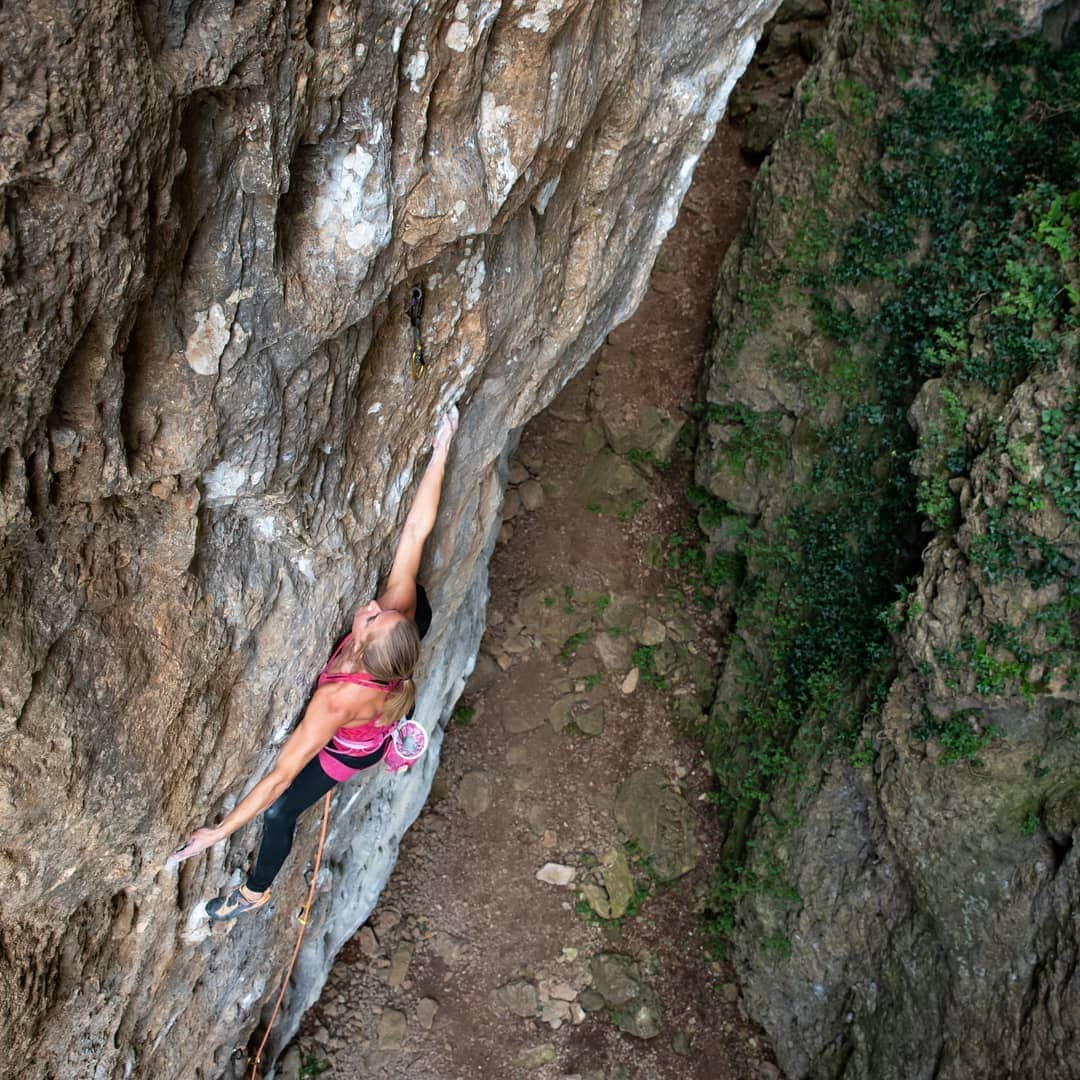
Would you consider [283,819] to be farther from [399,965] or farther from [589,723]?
[589,723]

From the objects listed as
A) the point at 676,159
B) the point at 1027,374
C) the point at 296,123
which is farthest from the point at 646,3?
the point at 1027,374

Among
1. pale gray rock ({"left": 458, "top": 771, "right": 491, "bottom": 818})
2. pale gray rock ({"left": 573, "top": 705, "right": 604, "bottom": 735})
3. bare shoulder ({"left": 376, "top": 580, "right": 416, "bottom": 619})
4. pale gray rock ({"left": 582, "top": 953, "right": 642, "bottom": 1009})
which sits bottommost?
pale gray rock ({"left": 582, "top": 953, "right": 642, "bottom": 1009})

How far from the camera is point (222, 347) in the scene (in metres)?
3.12

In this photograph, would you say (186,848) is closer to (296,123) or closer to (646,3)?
(296,123)

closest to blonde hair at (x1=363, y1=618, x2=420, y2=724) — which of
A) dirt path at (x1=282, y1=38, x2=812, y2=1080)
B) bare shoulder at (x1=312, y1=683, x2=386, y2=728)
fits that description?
bare shoulder at (x1=312, y1=683, x2=386, y2=728)

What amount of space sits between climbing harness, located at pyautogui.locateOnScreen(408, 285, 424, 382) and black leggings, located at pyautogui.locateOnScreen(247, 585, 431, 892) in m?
1.57

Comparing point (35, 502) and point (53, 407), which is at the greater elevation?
point (53, 407)

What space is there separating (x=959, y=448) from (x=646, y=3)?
4406 mm

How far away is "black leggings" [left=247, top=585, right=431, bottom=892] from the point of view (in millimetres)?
5039

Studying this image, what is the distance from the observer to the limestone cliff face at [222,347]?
2.52 m

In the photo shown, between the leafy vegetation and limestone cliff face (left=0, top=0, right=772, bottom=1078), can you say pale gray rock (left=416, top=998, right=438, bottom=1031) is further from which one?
limestone cliff face (left=0, top=0, right=772, bottom=1078)

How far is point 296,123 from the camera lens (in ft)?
9.60

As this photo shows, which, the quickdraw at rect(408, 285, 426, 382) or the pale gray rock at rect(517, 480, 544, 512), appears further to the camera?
the pale gray rock at rect(517, 480, 544, 512)

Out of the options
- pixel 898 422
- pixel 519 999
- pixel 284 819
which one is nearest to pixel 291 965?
pixel 284 819
